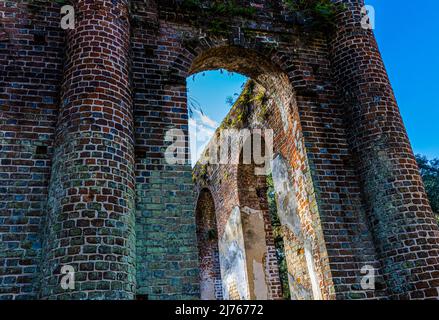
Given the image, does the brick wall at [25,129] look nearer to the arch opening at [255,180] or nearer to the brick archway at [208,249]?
the arch opening at [255,180]

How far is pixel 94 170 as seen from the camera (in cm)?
413

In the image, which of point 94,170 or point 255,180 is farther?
point 255,180

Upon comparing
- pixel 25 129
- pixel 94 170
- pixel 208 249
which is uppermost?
pixel 208 249

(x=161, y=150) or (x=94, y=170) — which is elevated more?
(x=161, y=150)

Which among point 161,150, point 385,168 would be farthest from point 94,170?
point 385,168

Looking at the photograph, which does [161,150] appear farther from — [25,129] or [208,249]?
[208,249]

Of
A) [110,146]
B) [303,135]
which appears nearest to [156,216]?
[110,146]

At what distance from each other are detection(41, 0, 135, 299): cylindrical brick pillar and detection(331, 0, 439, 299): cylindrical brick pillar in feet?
11.7

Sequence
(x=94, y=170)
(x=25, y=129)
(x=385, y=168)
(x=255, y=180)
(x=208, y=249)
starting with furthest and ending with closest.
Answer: (x=208, y=249), (x=255, y=180), (x=385, y=168), (x=25, y=129), (x=94, y=170)

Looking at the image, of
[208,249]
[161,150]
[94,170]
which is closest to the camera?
[94,170]

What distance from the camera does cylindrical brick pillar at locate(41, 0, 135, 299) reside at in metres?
3.71

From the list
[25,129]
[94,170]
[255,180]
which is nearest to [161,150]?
[94,170]

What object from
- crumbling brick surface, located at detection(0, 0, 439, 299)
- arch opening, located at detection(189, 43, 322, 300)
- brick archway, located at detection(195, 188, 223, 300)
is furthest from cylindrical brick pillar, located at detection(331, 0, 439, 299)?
brick archway, located at detection(195, 188, 223, 300)

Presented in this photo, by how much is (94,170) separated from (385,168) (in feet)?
13.8
